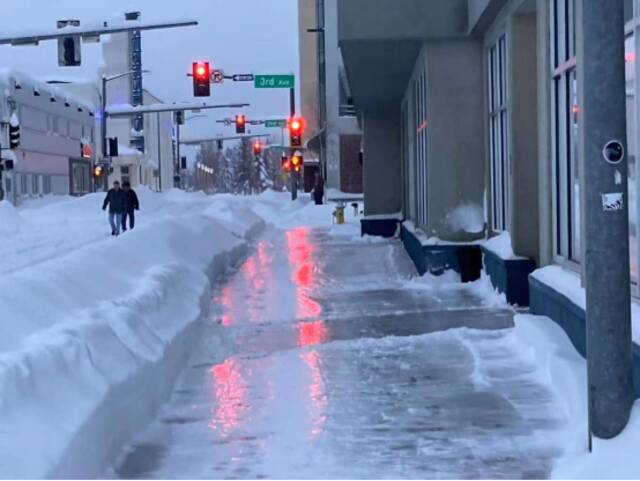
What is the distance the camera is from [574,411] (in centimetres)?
745

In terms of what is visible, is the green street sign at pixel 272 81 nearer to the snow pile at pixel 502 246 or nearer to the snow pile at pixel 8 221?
the snow pile at pixel 8 221

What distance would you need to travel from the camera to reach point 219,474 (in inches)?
256

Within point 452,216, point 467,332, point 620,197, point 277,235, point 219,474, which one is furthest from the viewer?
point 277,235

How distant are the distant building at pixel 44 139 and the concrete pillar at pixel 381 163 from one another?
851 inches

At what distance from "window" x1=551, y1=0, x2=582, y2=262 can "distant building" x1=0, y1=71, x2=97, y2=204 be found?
3840 cm

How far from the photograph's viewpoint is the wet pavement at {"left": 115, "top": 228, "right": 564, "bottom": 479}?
22.0 ft

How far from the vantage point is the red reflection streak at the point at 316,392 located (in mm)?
7723

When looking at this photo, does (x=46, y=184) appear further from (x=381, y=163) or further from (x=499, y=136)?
(x=499, y=136)

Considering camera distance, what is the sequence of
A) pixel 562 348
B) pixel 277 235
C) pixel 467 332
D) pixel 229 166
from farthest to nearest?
pixel 229 166 < pixel 277 235 < pixel 467 332 < pixel 562 348

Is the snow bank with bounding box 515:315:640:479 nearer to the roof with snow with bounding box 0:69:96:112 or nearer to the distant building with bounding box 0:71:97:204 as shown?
the distant building with bounding box 0:71:97:204

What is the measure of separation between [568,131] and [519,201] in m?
3.15

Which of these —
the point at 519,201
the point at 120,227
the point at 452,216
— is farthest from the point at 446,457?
the point at 120,227

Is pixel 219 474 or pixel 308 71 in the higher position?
pixel 308 71

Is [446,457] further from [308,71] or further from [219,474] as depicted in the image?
[308,71]
